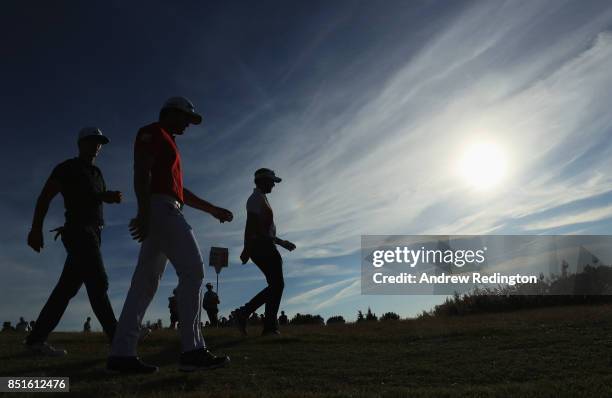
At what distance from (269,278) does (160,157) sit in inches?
173

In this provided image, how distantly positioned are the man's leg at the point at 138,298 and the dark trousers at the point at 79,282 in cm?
184

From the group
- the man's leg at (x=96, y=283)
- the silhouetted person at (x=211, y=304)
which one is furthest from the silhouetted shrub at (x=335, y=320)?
the man's leg at (x=96, y=283)

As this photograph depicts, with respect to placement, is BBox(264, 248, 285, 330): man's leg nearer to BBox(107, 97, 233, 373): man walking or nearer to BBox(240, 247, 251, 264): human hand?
BBox(240, 247, 251, 264): human hand

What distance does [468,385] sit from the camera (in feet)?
15.1

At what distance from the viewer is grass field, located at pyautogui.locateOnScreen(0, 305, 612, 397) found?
168 inches

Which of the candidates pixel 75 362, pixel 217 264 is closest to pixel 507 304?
pixel 217 264

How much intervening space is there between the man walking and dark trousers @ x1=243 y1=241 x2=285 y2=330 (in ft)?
12.7

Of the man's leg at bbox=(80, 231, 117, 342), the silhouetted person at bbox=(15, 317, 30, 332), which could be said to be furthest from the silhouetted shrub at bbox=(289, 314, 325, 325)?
the man's leg at bbox=(80, 231, 117, 342)

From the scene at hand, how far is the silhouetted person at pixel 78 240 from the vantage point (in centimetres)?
624

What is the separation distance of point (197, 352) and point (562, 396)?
9.63ft

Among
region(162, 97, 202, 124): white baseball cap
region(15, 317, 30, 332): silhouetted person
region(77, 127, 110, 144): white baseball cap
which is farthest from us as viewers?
region(15, 317, 30, 332): silhouetted person

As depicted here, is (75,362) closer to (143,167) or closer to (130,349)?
(130,349)

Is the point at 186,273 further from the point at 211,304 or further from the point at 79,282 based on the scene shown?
the point at 211,304

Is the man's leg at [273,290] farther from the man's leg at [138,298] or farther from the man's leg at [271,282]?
the man's leg at [138,298]
